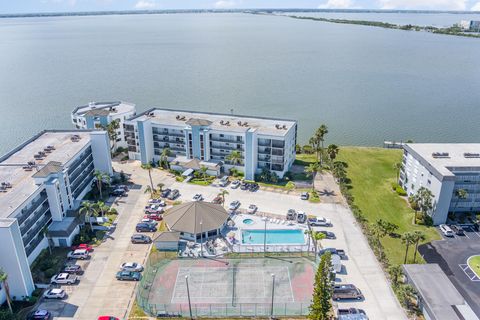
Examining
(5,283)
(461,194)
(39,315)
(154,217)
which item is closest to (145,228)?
(154,217)

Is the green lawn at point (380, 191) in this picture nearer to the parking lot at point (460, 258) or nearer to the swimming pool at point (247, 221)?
the parking lot at point (460, 258)

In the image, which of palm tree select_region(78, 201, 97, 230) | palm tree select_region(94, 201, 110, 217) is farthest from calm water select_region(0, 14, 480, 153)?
palm tree select_region(78, 201, 97, 230)

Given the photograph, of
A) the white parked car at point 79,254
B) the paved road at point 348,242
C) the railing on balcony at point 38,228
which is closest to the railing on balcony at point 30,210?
the railing on balcony at point 38,228

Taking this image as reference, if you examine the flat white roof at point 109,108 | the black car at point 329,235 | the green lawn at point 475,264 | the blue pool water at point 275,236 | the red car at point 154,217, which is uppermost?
the flat white roof at point 109,108

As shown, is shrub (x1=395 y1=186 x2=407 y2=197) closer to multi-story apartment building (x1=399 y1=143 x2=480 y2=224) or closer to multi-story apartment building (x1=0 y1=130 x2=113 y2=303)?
multi-story apartment building (x1=399 y1=143 x2=480 y2=224)

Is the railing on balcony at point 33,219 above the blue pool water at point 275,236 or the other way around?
above

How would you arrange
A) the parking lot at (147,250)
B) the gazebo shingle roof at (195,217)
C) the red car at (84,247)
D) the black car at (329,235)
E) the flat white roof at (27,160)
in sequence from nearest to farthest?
the parking lot at (147,250)
the flat white roof at (27,160)
the red car at (84,247)
the gazebo shingle roof at (195,217)
the black car at (329,235)

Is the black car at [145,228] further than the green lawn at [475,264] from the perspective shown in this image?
Yes

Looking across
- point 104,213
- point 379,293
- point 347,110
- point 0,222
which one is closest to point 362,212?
point 379,293
